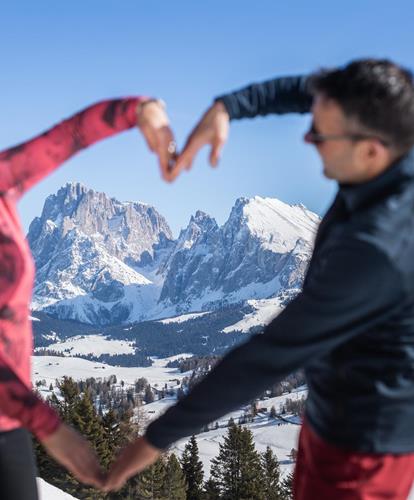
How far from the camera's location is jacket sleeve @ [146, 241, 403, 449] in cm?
192

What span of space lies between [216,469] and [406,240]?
141 ft

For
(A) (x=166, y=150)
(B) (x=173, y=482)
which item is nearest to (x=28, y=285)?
(A) (x=166, y=150)

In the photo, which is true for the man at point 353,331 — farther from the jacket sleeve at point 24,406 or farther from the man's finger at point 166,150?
the jacket sleeve at point 24,406

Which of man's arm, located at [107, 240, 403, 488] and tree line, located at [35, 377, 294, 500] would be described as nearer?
man's arm, located at [107, 240, 403, 488]

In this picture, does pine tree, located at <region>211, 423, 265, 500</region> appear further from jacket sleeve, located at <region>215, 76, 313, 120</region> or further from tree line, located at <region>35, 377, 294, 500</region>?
jacket sleeve, located at <region>215, 76, 313, 120</region>

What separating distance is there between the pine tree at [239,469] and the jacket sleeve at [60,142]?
40308mm

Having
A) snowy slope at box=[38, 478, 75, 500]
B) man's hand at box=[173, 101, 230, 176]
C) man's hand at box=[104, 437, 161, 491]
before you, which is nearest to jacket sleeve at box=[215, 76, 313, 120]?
man's hand at box=[173, 101, 230, 176]

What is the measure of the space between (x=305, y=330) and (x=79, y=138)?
1.39 metres

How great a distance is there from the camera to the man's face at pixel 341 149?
7.11 feet

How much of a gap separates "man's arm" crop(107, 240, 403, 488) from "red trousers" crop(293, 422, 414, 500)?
19.0 inches

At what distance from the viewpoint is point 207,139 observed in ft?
8.30

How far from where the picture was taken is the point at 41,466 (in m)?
31.3

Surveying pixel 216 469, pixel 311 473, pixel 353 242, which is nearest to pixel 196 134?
pixel 353 242

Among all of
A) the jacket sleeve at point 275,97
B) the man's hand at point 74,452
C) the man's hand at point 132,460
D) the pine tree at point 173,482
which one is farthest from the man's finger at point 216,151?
the pine tree at point 173,482
